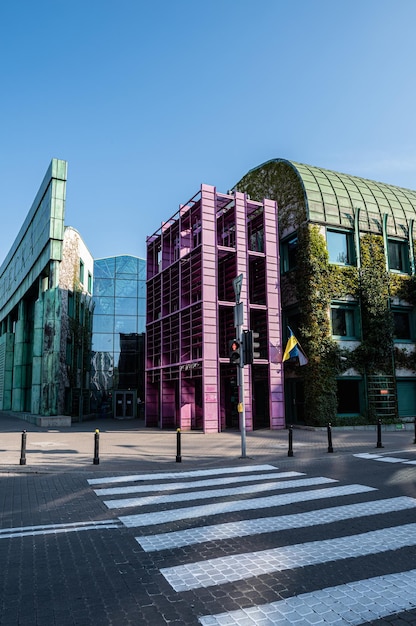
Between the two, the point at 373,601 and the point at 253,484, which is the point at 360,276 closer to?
the point at 253,484

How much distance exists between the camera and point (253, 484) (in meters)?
9.34

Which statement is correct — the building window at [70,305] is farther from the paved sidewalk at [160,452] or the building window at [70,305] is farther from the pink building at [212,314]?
the paved sidewalk at [160,452]

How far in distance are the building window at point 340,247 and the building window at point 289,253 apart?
1987mm

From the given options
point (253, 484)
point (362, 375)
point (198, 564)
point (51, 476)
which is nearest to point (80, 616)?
point (198, 564)

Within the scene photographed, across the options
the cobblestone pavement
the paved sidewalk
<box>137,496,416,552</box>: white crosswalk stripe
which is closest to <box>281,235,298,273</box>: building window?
the paved sidewalk

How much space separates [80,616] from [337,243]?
2552 centimetres

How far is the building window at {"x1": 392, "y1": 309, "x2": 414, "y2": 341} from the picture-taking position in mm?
27797

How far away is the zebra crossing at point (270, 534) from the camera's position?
3.97 metres

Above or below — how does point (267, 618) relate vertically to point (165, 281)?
below

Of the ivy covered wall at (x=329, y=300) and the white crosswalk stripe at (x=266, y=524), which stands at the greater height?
the ivy covered wall at (x=329, y=300)

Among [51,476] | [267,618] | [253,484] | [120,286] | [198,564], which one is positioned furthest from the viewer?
[120,286]

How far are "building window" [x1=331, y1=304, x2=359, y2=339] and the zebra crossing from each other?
54.7 ft

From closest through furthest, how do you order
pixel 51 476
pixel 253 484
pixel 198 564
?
pixel 198 564 → pixel 253 484 → pixel 51 476

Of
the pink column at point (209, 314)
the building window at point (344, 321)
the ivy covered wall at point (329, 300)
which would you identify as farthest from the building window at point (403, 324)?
the pink column at point (209, 314)
